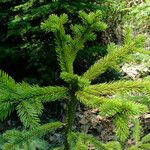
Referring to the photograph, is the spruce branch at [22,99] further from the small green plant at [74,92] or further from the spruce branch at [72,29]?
the spruce branch at [72,29]

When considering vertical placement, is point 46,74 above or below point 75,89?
below

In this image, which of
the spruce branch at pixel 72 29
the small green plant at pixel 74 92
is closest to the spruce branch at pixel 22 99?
the small green plant at pixel 74 92

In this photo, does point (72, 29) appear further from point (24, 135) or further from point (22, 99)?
point (24, 135)

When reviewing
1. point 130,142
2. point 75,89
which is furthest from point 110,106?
point 130,142

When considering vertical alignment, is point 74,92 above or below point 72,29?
below

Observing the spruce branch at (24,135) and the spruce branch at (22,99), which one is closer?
the spruce branch at (22,99)

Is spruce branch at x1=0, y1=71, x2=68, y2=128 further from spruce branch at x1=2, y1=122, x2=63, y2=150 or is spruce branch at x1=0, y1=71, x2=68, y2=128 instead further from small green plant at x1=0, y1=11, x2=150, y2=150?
spruce branch at x1=2, y1=122, x2=63, y2=150

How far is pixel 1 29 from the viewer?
645 cm

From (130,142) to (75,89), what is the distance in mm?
3720

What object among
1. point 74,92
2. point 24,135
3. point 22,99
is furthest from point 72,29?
point 24,135

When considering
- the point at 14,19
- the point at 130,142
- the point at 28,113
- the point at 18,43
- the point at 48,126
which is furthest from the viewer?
the point at 18,43

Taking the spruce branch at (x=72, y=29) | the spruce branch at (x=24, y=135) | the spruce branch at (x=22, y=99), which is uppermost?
the spruce branch at (x=72, y=29)

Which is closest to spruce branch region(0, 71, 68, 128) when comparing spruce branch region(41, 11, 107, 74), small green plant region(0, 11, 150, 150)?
small green plant region(0, 11, 150, 150)

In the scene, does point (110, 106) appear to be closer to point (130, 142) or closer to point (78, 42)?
point (78, 42)
